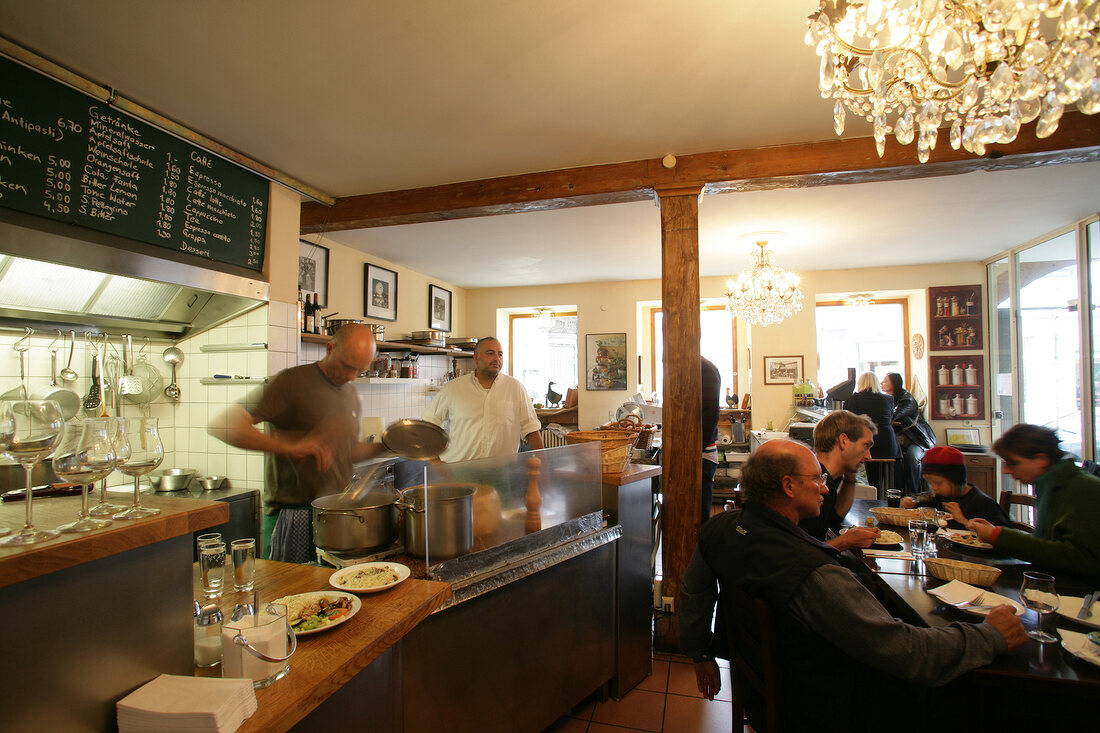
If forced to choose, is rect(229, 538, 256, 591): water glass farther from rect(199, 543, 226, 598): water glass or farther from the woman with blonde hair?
the woman with blonde hair

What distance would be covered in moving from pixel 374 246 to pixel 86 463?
14.7ft

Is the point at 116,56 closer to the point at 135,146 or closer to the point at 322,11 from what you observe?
the point at 135,146

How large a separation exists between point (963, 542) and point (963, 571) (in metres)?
0.48

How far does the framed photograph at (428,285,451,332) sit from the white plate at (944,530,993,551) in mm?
5528

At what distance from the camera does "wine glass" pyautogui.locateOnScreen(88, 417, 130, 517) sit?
995mm

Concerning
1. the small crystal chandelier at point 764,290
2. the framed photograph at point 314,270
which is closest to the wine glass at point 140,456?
the framed photograph at point 314,270

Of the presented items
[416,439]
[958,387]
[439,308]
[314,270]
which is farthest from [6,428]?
[958,387]

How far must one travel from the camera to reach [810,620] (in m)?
1.51

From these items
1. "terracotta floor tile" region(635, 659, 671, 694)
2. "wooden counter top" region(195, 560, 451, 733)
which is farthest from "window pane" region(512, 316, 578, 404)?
"wooden counter top" region(195, 560, 451, 733)

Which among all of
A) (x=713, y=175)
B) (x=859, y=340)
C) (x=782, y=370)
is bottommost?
(x=782, y=370)

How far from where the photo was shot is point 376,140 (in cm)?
305

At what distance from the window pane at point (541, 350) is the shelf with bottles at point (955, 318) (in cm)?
456

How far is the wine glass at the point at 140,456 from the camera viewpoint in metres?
1.00

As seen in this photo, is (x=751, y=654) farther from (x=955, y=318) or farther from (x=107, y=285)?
(x=955, y=318)
